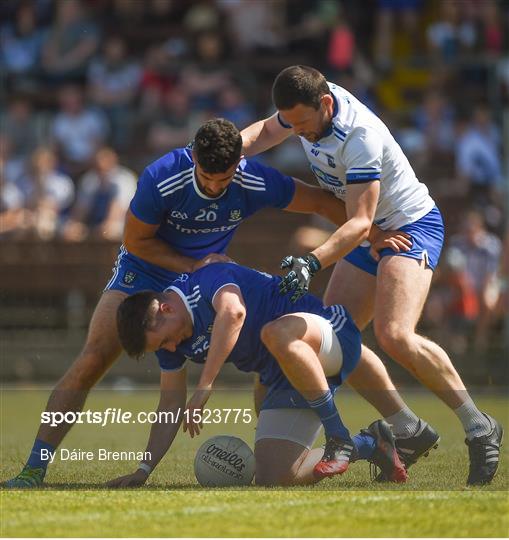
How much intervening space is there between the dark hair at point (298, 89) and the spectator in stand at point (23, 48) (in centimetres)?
1112

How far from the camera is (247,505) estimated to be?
623 centimetres

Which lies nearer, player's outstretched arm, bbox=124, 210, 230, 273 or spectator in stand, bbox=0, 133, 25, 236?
player's outstretched arm, bbox=124, 210, 230, 273

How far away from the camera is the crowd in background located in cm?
1512

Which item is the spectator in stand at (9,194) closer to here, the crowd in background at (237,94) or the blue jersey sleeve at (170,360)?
the crowd in background at (237,94)

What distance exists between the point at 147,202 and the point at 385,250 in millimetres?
1375

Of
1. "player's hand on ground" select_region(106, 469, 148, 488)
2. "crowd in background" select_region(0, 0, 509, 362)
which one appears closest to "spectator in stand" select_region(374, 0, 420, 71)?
"crowd in background" select_region(0, 0, 509, 362)

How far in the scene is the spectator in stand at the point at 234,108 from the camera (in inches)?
640

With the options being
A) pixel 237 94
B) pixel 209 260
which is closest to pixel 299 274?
pixel 209 260

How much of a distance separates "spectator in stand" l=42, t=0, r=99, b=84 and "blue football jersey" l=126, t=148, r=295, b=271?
10517 millimetres

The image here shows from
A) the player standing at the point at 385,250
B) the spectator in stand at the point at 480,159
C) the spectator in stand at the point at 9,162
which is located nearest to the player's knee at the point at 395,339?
the player standing at the point at 385,250

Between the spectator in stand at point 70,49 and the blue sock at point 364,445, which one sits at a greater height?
the spectator in stand at point 70,49

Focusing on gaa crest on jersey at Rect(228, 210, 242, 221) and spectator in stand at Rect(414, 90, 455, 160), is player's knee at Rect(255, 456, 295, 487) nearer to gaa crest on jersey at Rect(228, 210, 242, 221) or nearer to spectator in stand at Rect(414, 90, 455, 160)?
gaa crest on jersey at Rect(228, 210, 242, 221)

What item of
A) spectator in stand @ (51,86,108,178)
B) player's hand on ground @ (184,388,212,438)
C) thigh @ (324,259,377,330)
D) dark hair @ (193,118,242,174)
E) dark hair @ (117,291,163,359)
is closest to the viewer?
player's hand on ground @ (184,388,212,438)

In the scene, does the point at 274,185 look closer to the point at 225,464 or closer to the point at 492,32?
the point at 225,464
